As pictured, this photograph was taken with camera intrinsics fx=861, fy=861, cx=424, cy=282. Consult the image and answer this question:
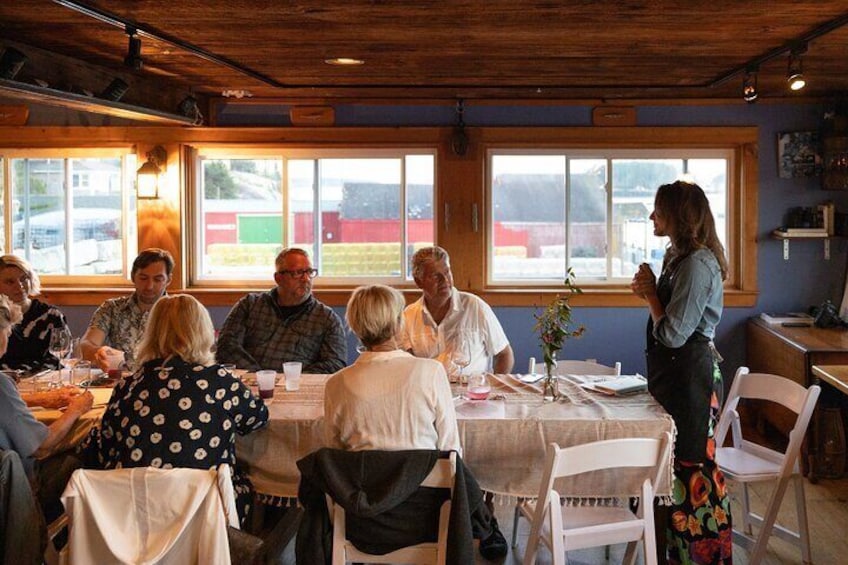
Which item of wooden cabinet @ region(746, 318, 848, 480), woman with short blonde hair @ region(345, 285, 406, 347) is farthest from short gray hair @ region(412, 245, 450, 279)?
wooden cabinet @ region(746, 318, 848, 480)

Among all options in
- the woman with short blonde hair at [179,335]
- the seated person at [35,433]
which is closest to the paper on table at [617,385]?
the woman with short blonde hair at [179,335]

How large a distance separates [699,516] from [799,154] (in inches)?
127

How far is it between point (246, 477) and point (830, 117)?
4.35 m

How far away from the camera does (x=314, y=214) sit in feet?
19.0

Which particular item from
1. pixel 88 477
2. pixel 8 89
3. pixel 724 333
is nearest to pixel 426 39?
pixel 8 89

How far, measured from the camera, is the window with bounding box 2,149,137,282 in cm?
577

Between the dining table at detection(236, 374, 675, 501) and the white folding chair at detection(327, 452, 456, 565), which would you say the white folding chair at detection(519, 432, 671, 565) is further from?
the white folding chair at detection(327, 452, 456, 565)

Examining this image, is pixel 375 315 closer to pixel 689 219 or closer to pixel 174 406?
pixel 174 406

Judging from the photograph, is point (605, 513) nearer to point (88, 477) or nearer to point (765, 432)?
point (88, 477)

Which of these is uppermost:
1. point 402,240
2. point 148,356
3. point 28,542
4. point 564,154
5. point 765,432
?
point 564,154

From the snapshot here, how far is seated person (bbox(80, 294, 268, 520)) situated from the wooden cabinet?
3.06m

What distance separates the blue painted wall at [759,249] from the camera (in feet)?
18.2

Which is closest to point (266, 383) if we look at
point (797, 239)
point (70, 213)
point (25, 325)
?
point (25, 325)

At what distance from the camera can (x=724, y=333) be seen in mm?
5590
